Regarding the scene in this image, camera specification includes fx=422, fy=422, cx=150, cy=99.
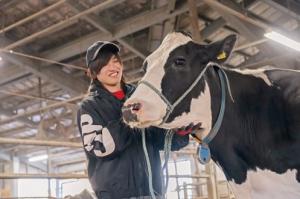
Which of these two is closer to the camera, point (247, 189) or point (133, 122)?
point (133, 122)

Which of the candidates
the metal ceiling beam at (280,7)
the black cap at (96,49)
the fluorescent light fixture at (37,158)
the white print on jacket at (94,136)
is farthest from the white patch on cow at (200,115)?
the fluorescent light fixture at (37,158)

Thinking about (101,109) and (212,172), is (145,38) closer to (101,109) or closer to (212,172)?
(212,172)

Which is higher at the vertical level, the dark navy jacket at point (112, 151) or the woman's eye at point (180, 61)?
the woman's eye at point (180, 61)

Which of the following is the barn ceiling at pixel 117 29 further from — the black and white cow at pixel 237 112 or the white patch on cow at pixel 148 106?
the white patch on cow at pixel 148 106

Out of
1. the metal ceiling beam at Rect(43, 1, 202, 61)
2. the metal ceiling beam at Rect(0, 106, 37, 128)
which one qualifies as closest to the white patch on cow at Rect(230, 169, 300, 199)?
the metal ceiling beam at Rect(43, 1, 202, 61)

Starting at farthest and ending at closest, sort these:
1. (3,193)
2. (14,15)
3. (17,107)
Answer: (17,107) < (14,15) < (3,193)

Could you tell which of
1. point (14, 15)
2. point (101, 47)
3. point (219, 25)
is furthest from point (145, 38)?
point (101, 47)

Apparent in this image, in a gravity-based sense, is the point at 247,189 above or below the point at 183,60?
below

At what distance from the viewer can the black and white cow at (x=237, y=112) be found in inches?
67.1

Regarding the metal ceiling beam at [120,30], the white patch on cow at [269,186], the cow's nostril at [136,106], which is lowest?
the white patch on cow at [269,186]

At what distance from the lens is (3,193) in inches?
227

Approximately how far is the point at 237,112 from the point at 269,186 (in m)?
0.34

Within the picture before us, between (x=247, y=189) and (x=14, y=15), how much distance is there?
5858 mm

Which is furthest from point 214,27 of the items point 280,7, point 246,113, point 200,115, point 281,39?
point 200,115
